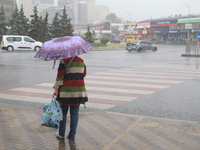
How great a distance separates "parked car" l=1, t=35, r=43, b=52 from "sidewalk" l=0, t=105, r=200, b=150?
26406 mm

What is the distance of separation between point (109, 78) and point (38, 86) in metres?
2.94

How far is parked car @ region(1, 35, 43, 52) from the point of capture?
100 ft

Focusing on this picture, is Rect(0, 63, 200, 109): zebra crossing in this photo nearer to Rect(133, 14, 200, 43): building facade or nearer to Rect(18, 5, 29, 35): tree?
Rect(18, 5, 29, 35): tree

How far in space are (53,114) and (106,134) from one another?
1.06 meters

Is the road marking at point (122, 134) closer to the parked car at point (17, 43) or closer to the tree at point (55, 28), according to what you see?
the parked car at point (17, 43)

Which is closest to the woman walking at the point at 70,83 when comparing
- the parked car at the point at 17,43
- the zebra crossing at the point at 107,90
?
the zebra crossing at the point at 107,90

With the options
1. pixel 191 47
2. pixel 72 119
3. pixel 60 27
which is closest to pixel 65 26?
pixel 60 27

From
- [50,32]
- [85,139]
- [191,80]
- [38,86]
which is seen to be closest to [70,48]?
[85,139]

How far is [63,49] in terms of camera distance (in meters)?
3.96

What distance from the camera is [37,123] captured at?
17.4ft

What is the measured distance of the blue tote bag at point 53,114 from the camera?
414cm

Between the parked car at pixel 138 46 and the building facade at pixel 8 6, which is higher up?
the building facade at pixel 8 6

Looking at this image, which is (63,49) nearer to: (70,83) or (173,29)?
(70,83)

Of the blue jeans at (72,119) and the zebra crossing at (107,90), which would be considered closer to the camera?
the blue jeans at (72,119)
